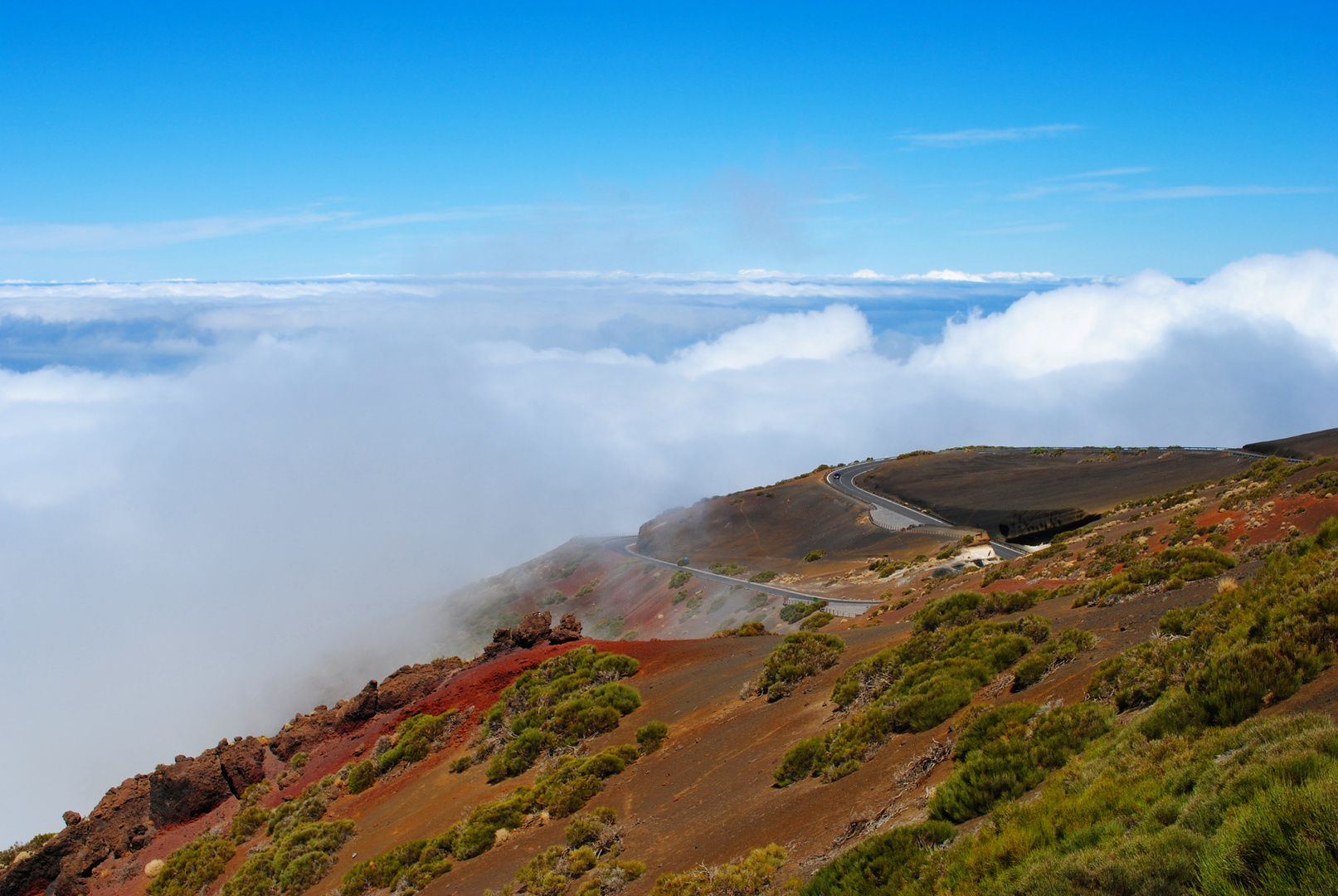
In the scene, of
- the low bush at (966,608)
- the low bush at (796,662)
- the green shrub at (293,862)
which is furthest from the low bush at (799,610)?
the green shrub at (293,862)

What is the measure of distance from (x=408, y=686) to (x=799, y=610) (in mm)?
18450

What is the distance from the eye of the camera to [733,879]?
9094 mm

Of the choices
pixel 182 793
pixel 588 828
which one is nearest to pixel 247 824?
pixel 182 793

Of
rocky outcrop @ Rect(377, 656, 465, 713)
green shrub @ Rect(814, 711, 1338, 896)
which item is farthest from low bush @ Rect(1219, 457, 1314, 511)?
rocky outcrop @ Rect(377, 656, 465, 713)

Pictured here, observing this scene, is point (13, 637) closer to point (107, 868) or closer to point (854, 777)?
point (107, 868)

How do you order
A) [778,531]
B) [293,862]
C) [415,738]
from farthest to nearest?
[778,531]
[415,738]
[293,862]

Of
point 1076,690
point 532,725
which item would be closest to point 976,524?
point 532,725

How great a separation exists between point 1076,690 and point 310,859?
1644cm

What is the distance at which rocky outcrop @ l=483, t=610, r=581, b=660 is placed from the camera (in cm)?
2991

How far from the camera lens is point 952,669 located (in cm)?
1335

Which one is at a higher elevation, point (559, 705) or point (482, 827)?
point (482, 827)

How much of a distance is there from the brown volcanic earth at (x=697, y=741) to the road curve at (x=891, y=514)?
17.0 ft

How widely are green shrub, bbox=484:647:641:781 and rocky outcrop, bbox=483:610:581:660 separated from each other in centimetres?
457

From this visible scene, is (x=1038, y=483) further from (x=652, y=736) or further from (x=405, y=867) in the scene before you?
(x=405, y=867)
